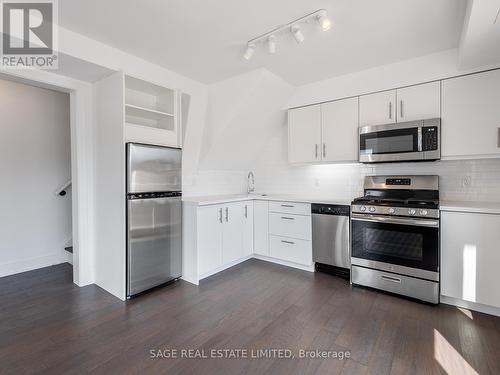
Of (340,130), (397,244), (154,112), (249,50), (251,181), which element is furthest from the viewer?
(251,181)

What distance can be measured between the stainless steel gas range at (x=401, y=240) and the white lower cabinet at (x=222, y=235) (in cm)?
145

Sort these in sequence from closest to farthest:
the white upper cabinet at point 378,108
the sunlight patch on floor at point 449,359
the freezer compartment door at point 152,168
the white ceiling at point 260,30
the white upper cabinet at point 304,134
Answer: the sunlight patch on floor at point 449,359
the white ceiling at point 260,30
the freezer compartment door at point 152,168
the white upper cabinet at point 378,108
the white upper cabinet at point 304,134

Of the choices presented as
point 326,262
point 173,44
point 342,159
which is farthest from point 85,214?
point 342,159

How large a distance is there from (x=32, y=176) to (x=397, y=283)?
183 inches

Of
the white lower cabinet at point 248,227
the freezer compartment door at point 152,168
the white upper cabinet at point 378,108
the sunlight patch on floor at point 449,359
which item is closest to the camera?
the sunlight patch on floor at point 449,359

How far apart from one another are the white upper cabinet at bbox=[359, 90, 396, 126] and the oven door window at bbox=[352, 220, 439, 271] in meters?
1.23

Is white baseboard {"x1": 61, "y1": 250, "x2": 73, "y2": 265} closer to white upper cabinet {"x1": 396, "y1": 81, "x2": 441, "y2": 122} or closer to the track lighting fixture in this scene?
the track lighting fixture

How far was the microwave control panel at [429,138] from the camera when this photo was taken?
2.69 metres

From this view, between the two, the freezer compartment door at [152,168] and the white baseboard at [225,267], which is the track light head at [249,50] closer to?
the freezer compartment door at [152,168]

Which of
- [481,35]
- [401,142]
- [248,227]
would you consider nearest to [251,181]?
[248,227]

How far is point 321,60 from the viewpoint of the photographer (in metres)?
2.94

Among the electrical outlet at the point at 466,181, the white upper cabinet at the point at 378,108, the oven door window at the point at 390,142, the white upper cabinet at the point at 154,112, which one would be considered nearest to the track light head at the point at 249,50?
the white upper cabinet at the point at 154,112

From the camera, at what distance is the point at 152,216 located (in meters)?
2.77

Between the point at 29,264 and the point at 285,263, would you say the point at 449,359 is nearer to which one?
the point at 285,263
